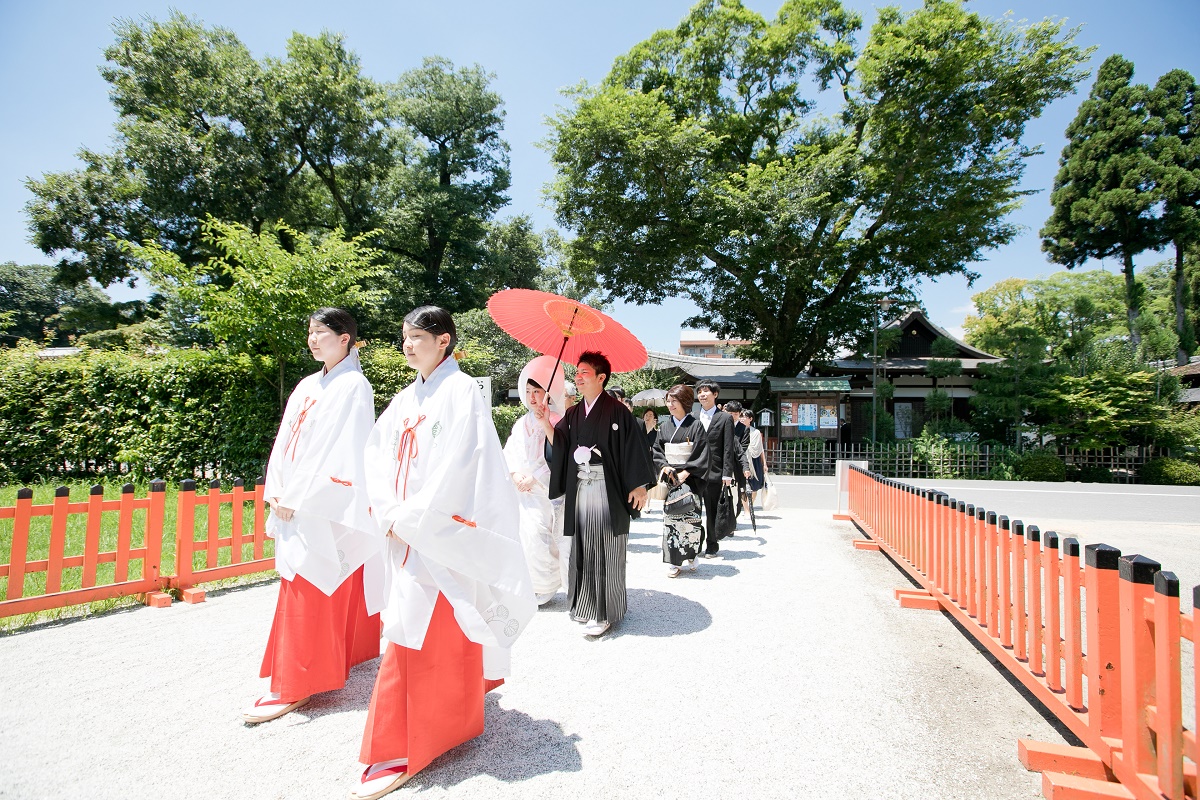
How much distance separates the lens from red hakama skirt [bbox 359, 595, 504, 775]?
2.34 meters

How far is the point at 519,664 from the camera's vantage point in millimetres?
3547

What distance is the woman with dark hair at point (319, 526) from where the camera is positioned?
2.84 m

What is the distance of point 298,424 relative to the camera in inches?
120

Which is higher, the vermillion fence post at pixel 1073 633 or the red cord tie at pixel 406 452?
the red cord tie at pixel 406 452

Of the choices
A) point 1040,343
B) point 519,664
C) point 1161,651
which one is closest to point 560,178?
point 1040,343

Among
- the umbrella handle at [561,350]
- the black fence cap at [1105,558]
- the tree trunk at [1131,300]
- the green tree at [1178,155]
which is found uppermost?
the green tree at [1178,155]

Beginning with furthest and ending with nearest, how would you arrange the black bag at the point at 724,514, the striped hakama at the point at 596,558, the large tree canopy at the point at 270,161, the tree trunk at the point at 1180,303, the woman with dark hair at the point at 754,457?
the tree trunk at the point at 1180,303, the large tree canopy at the point at 270,161, the woman with dark hair at the point at 754,457, the black bag at the point at 724,514, the striped hakama at the point at 596,558

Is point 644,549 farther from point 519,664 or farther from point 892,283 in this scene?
point 892,283

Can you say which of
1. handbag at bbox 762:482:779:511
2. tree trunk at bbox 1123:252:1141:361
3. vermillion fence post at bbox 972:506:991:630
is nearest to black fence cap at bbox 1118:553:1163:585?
vermillion fence post at bbox 972:506:991:630

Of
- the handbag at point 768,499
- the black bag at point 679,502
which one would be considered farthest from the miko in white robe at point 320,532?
the handbag at point 768,499

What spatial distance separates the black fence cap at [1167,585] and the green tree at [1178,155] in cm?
3006

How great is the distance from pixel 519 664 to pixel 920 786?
2.11 metres

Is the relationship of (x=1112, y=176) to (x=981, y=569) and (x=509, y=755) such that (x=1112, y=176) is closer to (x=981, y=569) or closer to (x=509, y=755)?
(x=981, y=569)

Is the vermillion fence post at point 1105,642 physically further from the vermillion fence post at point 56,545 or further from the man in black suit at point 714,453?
the vermillion fence post at point 56,545
